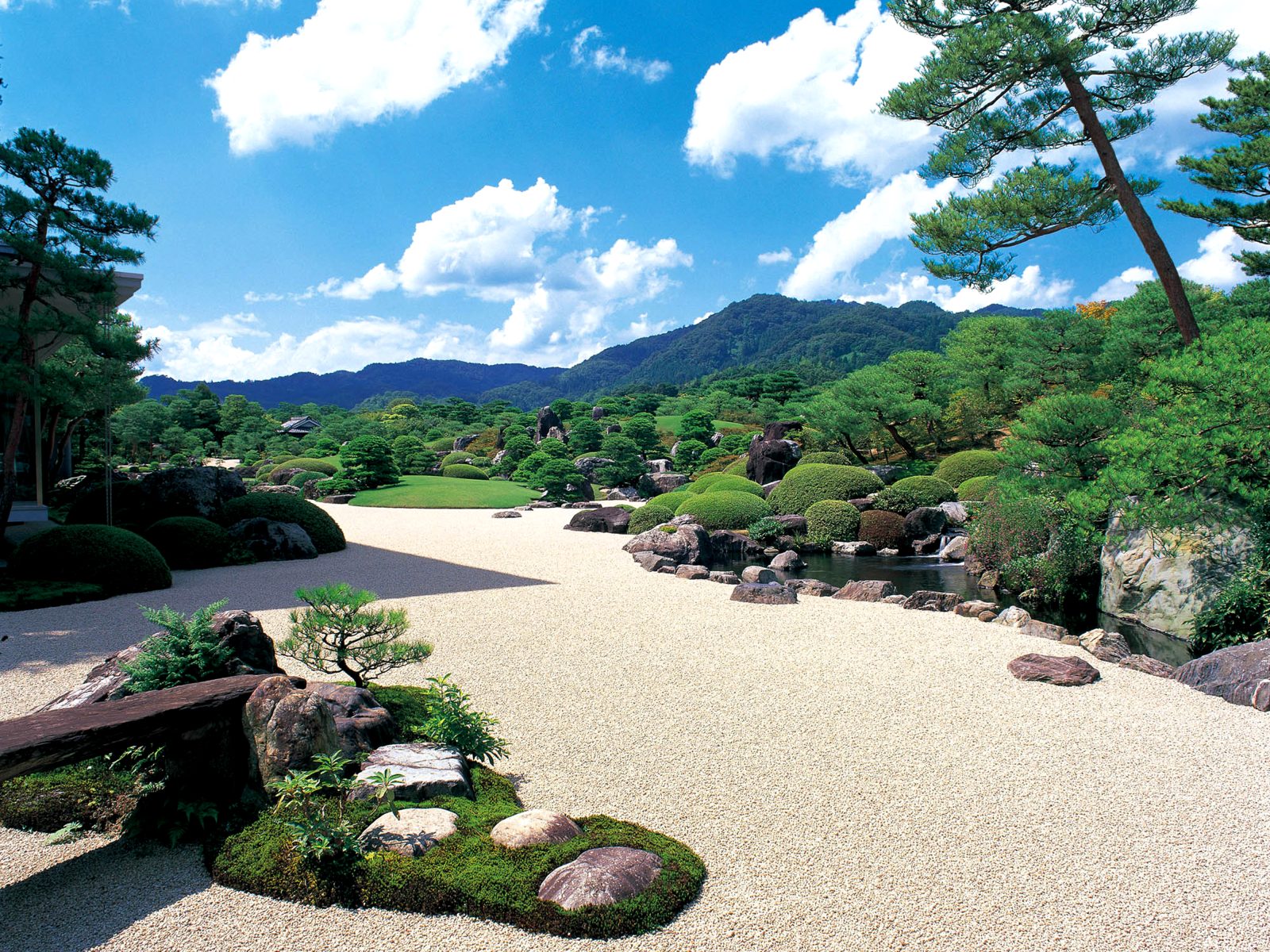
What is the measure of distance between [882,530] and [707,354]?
133917 mm

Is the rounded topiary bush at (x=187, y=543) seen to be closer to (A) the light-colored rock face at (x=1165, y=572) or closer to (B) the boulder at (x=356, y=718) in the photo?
(B) the boulder at (x=356, y=718)

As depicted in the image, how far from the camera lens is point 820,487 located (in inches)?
667

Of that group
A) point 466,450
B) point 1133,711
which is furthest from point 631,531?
point 466,450

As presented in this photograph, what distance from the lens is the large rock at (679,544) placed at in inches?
480

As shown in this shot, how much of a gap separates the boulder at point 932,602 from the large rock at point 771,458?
42.8ft

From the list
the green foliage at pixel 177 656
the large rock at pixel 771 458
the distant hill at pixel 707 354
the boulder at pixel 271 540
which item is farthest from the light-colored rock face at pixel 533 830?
the distant hill at pixel 707 354

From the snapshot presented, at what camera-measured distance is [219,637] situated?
411 cm

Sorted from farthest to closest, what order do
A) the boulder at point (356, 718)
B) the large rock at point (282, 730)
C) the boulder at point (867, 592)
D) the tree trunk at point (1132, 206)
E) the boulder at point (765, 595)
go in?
the tree trunk at point (1132, 206), the boulder at point (867, 592), the boulder at point (765, 595), the boulder at point (356, 718), the large rock at point (282, 730)

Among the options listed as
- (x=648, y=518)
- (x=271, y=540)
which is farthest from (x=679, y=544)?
(x=271, y=540)

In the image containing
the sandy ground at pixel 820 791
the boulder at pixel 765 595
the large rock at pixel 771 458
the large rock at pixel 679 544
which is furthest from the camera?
the large rock at pixel 771 458

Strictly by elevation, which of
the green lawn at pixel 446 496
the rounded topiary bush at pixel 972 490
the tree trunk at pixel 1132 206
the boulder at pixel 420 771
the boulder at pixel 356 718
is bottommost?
the boulder at pixel 420 771

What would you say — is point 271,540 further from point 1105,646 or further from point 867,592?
point 1105,646

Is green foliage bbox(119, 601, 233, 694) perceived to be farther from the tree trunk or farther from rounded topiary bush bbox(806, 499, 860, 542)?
rounded topiary bush bbox(806, 499, 860, 542)

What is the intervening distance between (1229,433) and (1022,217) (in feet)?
14.9
